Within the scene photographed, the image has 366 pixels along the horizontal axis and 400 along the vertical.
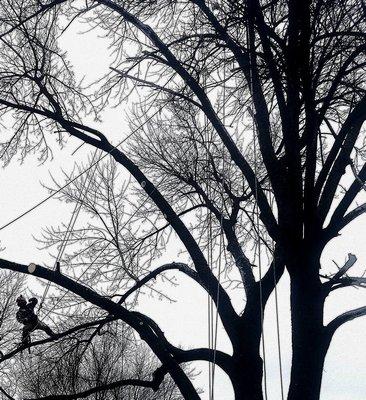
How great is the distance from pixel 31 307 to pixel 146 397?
10538 mm

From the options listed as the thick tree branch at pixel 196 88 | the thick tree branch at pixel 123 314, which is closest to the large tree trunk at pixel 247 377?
the thick tree branch at pixel 123 314

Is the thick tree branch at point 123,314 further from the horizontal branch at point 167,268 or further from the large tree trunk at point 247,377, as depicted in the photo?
the horizontal branch at point 167,268

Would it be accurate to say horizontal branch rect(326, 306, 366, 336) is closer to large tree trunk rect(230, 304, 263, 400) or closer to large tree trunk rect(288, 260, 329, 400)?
large tree trunk rect(288, 260, 329, 400)

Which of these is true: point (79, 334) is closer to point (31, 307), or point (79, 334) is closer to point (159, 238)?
point (31, 307)

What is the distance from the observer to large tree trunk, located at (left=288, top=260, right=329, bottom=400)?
3191 mm

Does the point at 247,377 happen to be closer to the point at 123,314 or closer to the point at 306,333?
the point at 306,333

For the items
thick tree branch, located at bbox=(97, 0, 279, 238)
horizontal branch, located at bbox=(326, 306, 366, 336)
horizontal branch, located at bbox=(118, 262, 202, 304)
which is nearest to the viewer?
horizontal branch, located at bbox=(326, 306, 366, 336)

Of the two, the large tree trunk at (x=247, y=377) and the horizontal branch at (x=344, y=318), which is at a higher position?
the horizontal branch at (x=344, y=318)

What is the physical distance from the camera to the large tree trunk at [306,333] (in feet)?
10.5

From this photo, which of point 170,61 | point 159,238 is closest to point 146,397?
point 159,238

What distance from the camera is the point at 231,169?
20.3ft

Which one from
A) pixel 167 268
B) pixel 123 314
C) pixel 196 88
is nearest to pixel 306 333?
pixel 123 314

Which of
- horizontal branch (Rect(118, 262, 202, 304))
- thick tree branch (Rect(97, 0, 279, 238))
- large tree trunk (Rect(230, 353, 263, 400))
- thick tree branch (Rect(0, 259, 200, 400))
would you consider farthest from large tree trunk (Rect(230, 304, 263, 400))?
thick tree branch (Rect(97, 0, 279, 238))

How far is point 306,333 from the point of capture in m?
3.29
